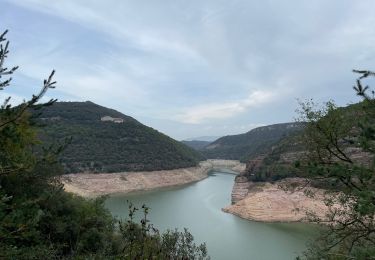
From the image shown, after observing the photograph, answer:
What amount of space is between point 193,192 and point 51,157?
61.5 meters

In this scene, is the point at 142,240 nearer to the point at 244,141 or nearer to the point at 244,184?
the point at 244,184

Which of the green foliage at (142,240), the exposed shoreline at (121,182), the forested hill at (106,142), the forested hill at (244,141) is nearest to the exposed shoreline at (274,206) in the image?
the exposed shoreline at (121,182)

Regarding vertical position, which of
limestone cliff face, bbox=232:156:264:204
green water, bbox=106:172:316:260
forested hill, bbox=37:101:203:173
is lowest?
green water, bbox=106:172:316:260

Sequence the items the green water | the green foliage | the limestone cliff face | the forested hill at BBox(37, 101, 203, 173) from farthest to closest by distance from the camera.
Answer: the forested hill at BBox(37, 101, 203, 173) < the limestone cliff face < the green water < the green foliage

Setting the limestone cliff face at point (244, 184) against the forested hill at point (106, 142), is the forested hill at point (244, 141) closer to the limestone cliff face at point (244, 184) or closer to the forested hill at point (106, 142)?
the forested hill at point (106, 142)

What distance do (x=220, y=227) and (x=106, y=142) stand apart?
45.6 m

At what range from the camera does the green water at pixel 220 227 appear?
31.0 metres

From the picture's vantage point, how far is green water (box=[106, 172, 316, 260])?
3100cm

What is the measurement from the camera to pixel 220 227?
130 feet

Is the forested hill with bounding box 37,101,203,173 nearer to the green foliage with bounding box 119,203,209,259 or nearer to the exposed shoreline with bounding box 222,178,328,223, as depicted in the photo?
the exposed shoreline with bounding box 222,178,328,223

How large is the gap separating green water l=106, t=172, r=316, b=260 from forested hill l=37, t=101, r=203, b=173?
1296cm

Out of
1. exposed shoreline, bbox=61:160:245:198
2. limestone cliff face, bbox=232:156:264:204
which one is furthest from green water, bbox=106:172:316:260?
exposed shoreline, bbox=61:160:245:198

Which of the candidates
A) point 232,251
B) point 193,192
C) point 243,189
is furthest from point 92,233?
point 193,192

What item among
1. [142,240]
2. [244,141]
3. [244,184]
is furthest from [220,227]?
[244,141]
